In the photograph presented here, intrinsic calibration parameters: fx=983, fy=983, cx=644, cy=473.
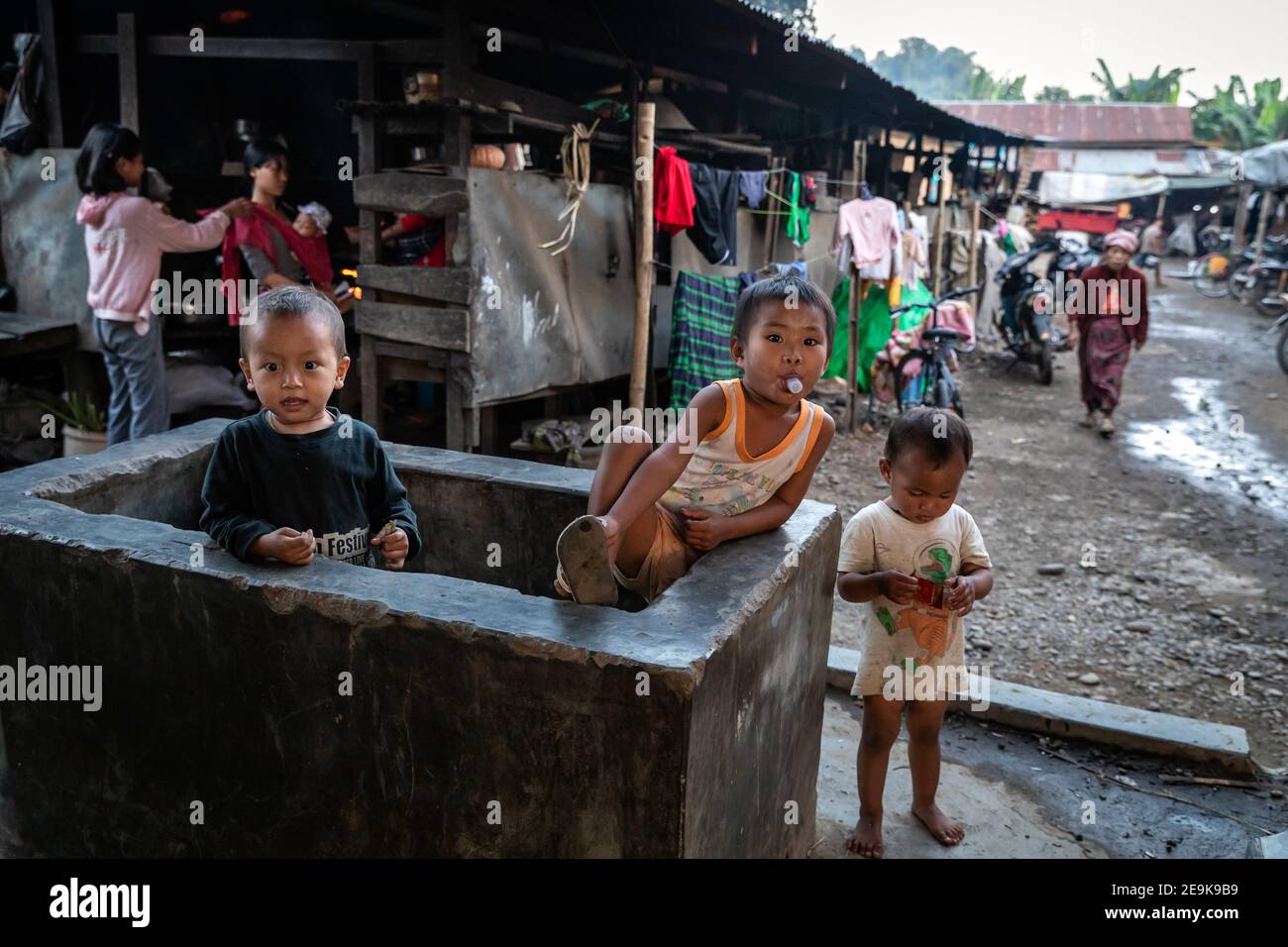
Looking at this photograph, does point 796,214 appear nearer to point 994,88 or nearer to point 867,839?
point 867,839

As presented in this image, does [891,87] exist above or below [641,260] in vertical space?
above

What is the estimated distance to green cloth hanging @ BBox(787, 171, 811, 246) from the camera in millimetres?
8852

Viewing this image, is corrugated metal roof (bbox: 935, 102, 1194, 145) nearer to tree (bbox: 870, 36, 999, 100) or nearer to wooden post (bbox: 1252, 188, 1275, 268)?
wooden post (bbox: 1252, 188, 1275, 268)

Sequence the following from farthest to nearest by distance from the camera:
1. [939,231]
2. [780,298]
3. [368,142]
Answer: [939,231] < [368,142] < [780,298]

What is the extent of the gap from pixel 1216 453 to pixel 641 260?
235 inches

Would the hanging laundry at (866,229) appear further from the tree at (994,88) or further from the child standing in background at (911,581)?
the tree at (994,88)

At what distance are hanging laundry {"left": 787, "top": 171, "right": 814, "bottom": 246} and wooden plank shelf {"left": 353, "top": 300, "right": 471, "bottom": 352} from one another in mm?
4020

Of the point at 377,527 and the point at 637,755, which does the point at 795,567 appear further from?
the point at 377,527

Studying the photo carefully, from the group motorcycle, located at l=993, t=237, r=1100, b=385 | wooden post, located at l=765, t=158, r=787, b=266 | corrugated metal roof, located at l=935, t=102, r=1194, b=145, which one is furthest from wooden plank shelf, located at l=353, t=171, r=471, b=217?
corrugated metal roof, located at l=935, t=102, r=1194, b=145

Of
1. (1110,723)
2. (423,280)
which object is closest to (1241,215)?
(423,280)

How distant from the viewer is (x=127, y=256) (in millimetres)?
5828

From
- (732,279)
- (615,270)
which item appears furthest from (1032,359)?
(615,270)

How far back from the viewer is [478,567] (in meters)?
3.49

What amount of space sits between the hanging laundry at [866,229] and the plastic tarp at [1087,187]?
25.4 metres
